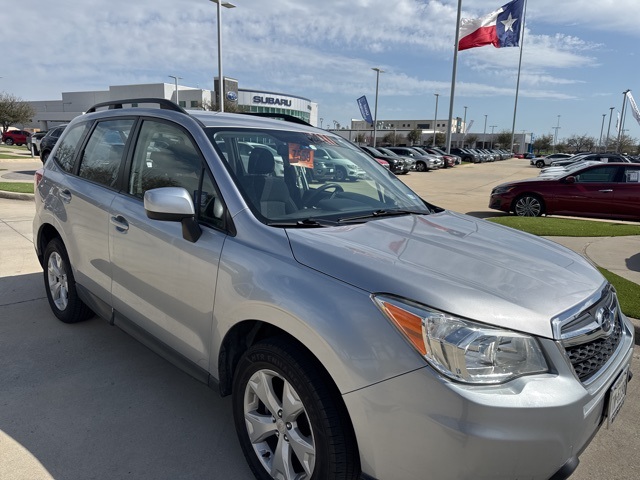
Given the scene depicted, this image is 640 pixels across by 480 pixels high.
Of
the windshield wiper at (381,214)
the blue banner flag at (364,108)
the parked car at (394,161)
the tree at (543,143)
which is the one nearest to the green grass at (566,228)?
the windshield wiper at (381,214)

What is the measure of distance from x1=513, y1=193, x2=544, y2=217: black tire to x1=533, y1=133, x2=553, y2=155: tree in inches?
4228

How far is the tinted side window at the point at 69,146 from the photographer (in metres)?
4.03

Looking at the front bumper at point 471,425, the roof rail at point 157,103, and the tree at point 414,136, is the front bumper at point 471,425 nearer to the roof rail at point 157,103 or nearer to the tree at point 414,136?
the roof rail at point 157,103

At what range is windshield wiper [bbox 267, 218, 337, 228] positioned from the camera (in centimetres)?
235

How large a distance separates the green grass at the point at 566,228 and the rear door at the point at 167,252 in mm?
7199

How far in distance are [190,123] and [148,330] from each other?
1.30 metres

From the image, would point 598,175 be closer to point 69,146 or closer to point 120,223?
point 69,146

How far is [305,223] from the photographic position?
95.6 inches

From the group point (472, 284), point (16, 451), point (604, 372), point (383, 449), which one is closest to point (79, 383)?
point (16, 451)

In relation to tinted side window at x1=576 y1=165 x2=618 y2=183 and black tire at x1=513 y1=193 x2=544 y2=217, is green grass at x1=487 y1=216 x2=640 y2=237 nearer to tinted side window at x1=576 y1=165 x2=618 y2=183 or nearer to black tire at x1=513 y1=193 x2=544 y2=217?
black tire at x1=513 y1=193 x2=544 y2=217

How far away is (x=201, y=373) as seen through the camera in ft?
8.39

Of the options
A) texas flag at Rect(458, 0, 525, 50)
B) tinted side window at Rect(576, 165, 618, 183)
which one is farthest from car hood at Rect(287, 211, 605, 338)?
texas flag at Rect(458, 0, 525, 50)

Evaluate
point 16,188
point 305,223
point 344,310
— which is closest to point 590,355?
point 344,310

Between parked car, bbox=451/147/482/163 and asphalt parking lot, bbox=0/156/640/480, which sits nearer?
asphalt parking lot, bbox=0/156/640/480
